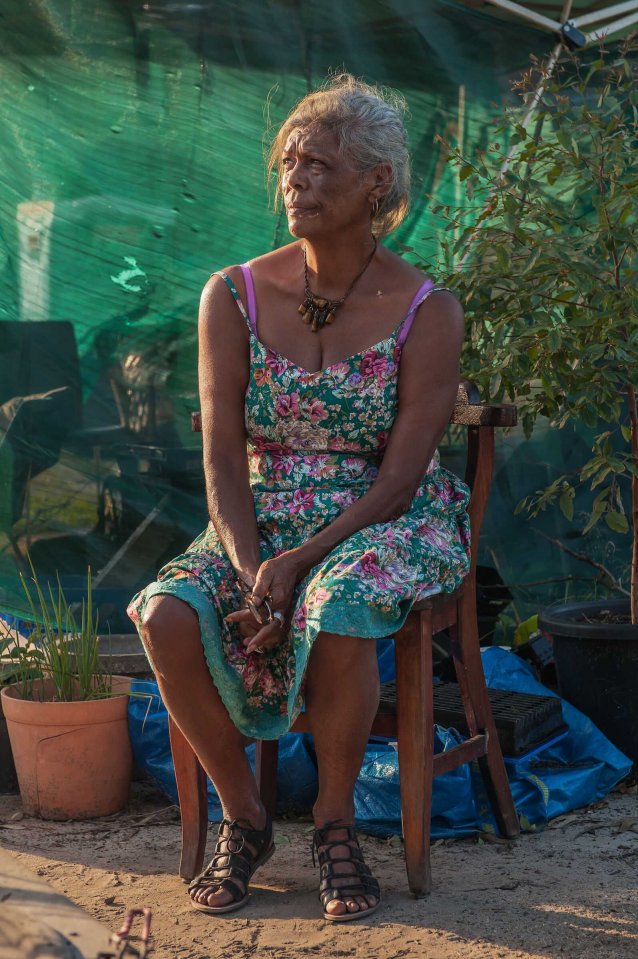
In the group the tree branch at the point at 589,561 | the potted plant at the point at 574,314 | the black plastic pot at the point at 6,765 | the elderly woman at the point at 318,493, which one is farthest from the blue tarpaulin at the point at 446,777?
the tree branch at the point at 589,561

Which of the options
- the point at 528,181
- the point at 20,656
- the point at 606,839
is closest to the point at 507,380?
the point at 528,181

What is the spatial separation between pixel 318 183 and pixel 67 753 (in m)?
1.63

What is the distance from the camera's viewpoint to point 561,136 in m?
3.04

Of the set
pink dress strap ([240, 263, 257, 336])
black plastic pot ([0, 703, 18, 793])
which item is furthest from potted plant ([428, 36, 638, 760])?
black plastic pot ([0, 703, 18, 793])

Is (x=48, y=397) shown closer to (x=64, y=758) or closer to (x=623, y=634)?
(x=64, y=758)

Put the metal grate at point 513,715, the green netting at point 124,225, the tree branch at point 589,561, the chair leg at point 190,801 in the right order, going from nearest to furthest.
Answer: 1. the chair leg at point 190,801
2. the metal grate at point 513,715
3. the green netting at point 124,225
4. the tree branch at point 589,561

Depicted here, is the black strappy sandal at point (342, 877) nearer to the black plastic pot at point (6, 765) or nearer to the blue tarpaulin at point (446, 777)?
the blue tarpaulin at point (446, 777)

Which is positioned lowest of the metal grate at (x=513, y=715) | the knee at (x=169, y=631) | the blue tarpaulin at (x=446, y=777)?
the blue tarpaulin at (x=446, y=777)

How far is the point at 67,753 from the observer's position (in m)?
3.10

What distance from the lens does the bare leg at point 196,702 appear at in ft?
7.78

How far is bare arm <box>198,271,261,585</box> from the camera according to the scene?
2.61 m

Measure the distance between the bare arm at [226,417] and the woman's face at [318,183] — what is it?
0.87 ft

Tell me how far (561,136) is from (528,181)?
17 centimetres

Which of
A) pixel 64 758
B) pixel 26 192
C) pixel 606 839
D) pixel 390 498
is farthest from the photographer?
pixel 26 192
